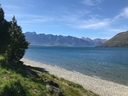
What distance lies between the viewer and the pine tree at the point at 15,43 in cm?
3908

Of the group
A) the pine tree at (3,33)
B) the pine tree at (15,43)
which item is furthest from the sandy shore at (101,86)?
the pine tree at (3,33)

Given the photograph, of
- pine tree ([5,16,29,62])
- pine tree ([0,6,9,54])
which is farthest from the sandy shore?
pine tree ([0,6,9,54])

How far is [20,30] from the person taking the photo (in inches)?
1613

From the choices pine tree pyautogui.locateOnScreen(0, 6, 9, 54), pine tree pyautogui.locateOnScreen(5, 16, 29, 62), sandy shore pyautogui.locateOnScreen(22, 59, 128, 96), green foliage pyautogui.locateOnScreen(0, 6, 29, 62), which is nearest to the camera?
pine tree pyautogui.locateOnScreen(0, 6, 9, 54)

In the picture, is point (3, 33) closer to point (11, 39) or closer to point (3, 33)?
point (3, 33)

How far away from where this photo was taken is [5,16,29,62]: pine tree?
3908cm

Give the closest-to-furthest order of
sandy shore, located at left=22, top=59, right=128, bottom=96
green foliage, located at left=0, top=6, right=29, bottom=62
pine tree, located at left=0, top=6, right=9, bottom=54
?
pine tree, located at left=0, top=6, right=9, bottom=54 → green foliage, located at left=0, top=6, right=29, bottom=62 → sandy shore, located at left=22, top=59, right=128, bottom=96

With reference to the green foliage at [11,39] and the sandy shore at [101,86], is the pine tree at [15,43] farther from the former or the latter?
the sandy shore at [101,86]

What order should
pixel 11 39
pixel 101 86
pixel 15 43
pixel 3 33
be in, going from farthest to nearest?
1. pixel 15 43
2. pixel 101 86
3. pixel 11 39
4. pixel 3 33

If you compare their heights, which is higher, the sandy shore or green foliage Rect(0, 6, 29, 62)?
green foliage Rect(0, 6, 29, 62)

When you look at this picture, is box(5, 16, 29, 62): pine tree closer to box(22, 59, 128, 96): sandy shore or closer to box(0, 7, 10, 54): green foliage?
box(0, 7, 10, 54): green foliage

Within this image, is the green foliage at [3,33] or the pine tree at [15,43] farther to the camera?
Answer: the pine tree at [15,43]

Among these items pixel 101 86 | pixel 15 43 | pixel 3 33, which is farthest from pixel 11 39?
pixel 101 86

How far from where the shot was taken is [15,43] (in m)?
41.1
